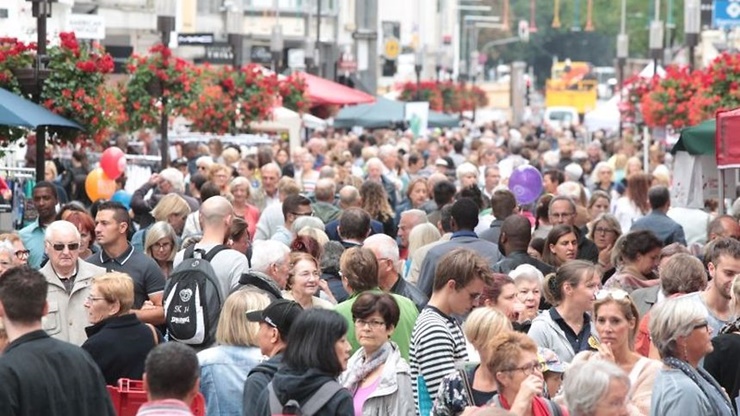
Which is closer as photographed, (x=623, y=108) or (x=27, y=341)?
(x=27, y=341)

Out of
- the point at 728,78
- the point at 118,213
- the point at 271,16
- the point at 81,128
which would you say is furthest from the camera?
the point at 271,16

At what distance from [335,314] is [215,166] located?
481 inches

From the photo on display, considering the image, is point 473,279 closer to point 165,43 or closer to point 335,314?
point 335,314

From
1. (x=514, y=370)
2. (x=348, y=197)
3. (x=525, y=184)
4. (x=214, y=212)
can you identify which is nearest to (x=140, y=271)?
(x=214, y=212)

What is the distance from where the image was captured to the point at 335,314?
844cm

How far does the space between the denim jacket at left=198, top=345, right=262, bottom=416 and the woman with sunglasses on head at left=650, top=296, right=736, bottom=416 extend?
7.09 feet

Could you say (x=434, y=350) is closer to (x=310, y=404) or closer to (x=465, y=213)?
(x=310, y=404)

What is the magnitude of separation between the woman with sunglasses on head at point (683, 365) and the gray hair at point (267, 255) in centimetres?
343

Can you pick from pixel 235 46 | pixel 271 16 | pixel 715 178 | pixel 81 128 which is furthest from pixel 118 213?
pixel 271 16

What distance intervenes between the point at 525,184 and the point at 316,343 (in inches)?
481

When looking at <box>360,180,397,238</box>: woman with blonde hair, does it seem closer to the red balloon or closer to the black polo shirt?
the red balloon

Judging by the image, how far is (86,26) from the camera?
Result: 2870 centimetres

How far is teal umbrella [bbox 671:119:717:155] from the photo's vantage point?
61.0 feet

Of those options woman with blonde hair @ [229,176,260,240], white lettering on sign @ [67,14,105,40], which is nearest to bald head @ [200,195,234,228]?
woman with blonde hair @ [229,176,260,240]
